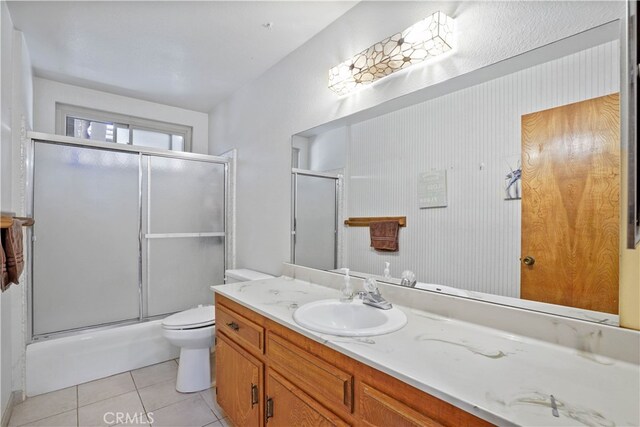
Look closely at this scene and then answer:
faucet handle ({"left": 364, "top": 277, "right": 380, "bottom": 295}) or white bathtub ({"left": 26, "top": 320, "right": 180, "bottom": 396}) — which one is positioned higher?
faucet handle ({"left": 364, "top": 277, "right": 380, "bottom": 295})

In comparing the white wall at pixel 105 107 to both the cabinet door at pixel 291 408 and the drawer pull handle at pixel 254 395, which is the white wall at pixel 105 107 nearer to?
the drawer pull handle at pixel 254 395

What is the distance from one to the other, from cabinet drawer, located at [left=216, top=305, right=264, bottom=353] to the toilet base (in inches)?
20.3

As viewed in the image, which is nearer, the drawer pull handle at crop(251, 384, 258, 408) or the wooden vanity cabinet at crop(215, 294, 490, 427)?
the wooden vanity cabinet at crop(215, 294, 490, 427)

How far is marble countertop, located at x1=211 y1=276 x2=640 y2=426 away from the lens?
0.65 metres

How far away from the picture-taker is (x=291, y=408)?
122 cm

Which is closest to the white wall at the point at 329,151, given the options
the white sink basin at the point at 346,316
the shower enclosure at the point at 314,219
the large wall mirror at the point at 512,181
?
the shower enclosure at the point at 314,219

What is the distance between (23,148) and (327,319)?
7.73ft

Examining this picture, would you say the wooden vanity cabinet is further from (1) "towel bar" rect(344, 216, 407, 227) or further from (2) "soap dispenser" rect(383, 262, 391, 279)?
(1) "towel bar" rect(344, 216, 407, 227)

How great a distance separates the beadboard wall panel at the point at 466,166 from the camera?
1037 millimetres

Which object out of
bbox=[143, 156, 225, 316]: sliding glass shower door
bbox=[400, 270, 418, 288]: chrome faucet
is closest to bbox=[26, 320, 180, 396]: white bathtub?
bbox=[143, 156, 225, 316]: sliding glass shower door

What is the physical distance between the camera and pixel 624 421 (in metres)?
0.62

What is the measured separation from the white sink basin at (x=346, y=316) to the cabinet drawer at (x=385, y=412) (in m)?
0.27

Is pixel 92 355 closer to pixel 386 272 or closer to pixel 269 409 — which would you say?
pixel 269 409

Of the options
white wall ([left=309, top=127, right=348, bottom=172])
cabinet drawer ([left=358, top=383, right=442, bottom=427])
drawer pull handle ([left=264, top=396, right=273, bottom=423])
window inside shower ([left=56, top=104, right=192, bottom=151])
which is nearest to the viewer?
cabinet drawer ([left=358, top=383, right=442, bottom=427])
